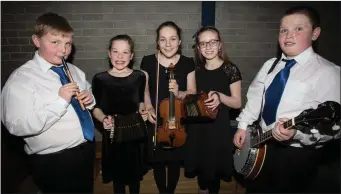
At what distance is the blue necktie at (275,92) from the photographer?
211 cm

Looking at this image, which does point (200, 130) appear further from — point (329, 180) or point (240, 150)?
point (329, 180)

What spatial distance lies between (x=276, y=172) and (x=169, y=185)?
107 cm

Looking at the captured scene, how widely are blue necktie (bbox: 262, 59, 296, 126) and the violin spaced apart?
0.73 metres

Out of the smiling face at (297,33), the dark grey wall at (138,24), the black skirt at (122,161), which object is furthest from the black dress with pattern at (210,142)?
the dark grey wall at (138,24)

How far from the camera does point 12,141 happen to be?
3.97m

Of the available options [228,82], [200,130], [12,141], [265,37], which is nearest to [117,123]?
[200,130]

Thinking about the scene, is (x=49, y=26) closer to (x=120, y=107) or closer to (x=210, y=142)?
(x=120, y=107)

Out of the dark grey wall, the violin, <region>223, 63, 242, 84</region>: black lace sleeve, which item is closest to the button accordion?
the violin

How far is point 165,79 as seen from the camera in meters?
2.54

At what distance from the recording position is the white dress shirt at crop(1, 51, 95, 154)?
189 centimetres

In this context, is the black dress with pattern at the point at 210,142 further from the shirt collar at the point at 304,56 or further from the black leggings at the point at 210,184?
the shirt collar at the point at 304,56

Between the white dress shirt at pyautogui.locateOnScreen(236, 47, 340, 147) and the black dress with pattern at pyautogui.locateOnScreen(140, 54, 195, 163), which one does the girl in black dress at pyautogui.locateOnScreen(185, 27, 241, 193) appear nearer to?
the black dress with pattern at pyautogui.locateOnScreen(140, 54, 195, 163)

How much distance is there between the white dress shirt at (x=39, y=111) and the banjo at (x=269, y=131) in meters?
1.47

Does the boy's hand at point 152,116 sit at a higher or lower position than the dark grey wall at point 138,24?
lower
